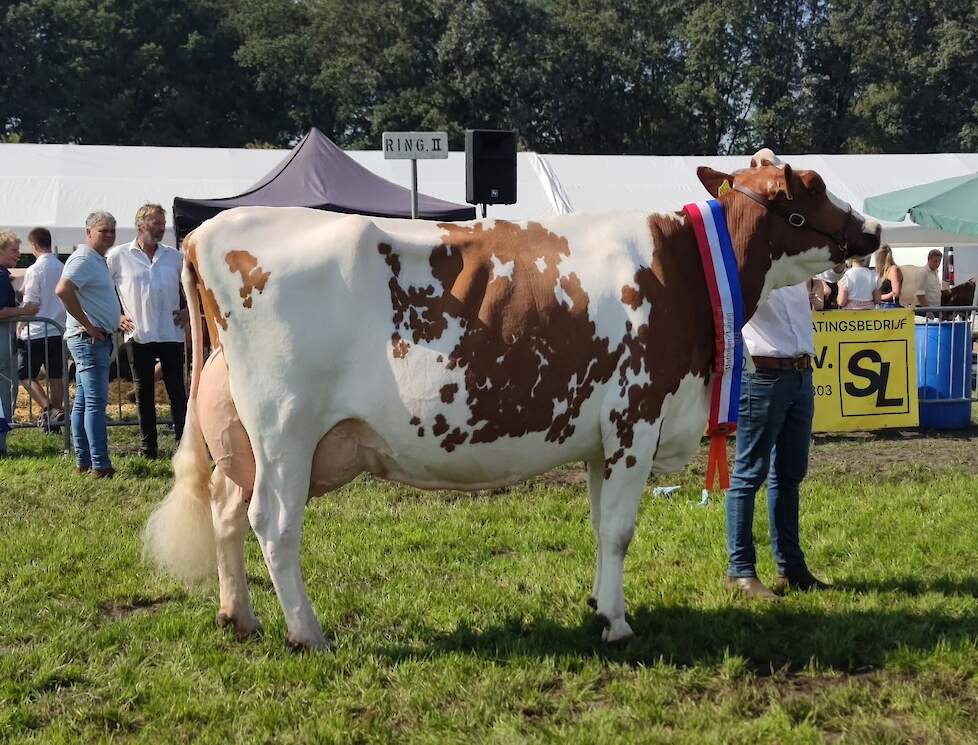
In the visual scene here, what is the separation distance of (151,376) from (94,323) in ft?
3.16

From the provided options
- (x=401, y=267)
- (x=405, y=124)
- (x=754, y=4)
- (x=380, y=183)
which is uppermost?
(x=754, y=4)

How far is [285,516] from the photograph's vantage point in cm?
407

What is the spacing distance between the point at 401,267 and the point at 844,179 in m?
19.5

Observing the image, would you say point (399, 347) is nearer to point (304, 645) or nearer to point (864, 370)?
point (304, 645)

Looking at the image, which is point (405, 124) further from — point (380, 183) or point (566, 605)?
point (566, 605)

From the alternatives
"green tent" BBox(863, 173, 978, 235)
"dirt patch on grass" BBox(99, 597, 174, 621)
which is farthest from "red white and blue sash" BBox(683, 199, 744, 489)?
"green tent" BBox(863, 173, 978, 235)

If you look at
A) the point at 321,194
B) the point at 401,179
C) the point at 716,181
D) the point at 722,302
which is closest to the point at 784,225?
the point at 716,181

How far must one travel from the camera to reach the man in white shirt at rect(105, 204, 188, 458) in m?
8.37

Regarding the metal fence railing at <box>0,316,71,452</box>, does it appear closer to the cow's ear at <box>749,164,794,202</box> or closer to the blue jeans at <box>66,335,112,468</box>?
the blue jeans at <box>66,335,112,468</box>

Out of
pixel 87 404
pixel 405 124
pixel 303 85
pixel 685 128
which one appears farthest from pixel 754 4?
pixel 87 404

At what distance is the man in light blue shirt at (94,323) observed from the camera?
7719 millimetres

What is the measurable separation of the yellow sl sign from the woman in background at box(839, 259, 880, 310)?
2.28 meters

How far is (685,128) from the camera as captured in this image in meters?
47.5

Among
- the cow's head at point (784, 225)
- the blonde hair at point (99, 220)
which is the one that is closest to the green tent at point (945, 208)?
the cow's head at point (784, 225)
